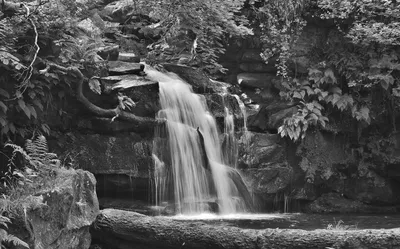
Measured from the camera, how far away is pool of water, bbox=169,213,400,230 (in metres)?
9.34

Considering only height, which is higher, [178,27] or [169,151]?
[178,27]

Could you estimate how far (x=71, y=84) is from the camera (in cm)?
944

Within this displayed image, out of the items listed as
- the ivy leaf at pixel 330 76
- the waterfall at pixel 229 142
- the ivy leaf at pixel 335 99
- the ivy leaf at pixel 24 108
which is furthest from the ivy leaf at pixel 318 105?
the ivy leaf at pixel 24 108

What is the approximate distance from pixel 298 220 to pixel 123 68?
5296 millimetres

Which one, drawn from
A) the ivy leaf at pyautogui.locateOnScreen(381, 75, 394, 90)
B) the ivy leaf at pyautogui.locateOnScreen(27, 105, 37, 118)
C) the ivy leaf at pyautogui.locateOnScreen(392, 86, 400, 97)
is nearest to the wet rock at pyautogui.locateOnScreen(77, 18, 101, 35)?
the ivy leaf at pyautogui.locateOnScreen(27, 105, 37, 118)

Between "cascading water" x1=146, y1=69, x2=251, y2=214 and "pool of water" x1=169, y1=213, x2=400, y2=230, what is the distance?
0.45 meters

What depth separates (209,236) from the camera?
6305mm

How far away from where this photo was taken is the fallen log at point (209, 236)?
5.86 metres

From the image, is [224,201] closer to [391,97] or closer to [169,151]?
[169,151]

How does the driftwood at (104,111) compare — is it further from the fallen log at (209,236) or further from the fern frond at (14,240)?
the fern frond at (14,240)

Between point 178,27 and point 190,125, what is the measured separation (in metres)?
2.73

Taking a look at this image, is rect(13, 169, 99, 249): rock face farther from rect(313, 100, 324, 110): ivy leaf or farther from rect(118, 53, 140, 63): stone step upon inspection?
rect(313, 100, 324, 110): ivy leaf

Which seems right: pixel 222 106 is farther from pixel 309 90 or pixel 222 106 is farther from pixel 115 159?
pixel 115 159

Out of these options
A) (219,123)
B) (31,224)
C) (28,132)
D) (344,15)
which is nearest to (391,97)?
(344,15)
